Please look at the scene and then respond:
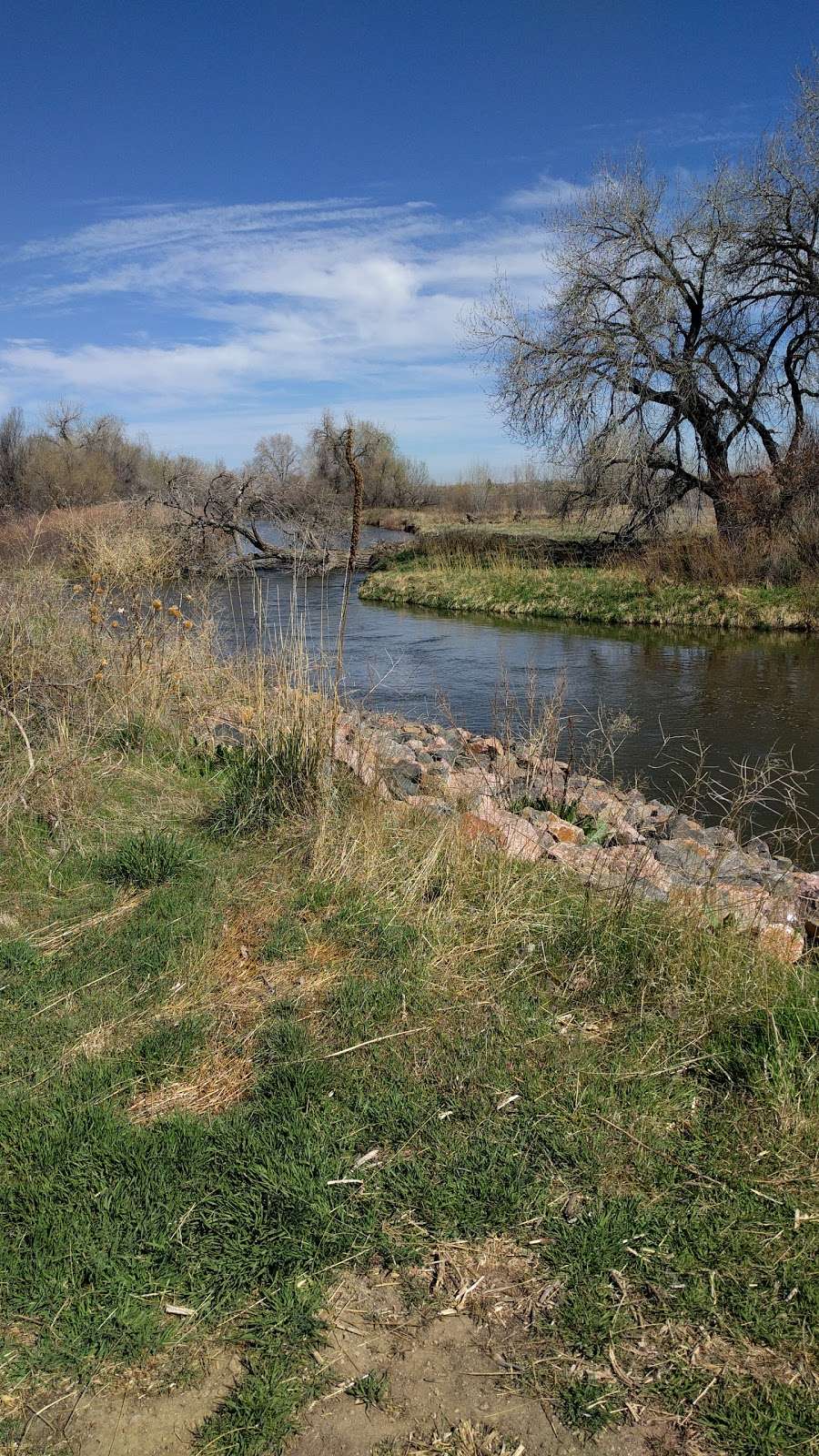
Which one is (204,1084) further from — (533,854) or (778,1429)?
(533,854)

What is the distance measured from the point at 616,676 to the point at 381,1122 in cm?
1152

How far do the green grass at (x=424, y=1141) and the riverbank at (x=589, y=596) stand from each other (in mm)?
14866

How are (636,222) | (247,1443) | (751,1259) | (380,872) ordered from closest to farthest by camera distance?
1. (247,1443)
2. (751,1259)
3. (380,872)
4. (636,222)

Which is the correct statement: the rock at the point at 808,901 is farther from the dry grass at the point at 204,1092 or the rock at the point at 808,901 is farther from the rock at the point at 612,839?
the dry grass at the point at 204,1092

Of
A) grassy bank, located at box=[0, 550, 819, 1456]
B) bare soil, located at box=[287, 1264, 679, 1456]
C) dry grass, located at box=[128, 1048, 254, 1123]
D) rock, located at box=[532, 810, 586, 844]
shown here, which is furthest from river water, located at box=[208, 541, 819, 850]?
bare soil, located at box=[287, 1264, 679, 1456]

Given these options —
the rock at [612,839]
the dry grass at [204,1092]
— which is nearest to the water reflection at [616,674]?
the rock at [612,839]

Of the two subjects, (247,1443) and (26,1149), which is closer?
(247,1443)

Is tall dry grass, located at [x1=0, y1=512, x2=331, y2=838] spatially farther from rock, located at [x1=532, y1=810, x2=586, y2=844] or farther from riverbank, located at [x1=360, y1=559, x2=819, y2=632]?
riverbank, located at [x1=360, y1=559, x2=819, y2=632]

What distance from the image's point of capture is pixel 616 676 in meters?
13.8

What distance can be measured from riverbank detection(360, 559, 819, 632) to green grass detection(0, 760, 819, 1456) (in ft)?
48.8

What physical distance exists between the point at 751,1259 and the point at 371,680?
978 cm

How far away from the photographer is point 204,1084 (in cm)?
305

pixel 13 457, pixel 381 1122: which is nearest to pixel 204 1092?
pixel 381 1122

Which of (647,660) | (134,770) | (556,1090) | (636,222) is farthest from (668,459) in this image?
(556,1090)
